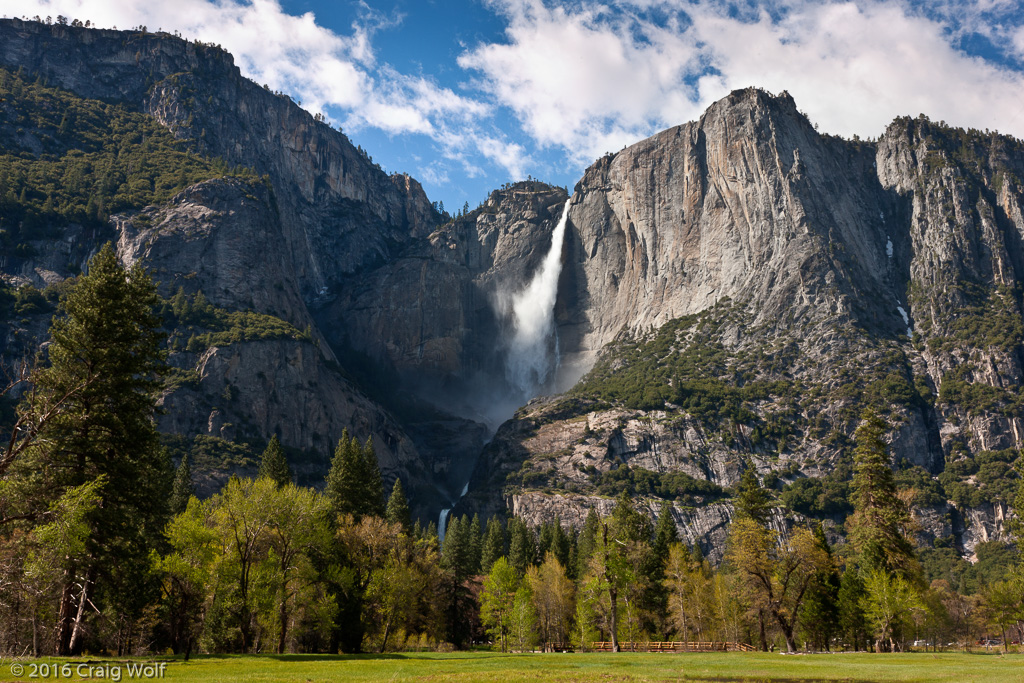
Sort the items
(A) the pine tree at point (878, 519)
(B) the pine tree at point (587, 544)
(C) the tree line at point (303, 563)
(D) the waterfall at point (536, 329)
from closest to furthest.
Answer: (C) the tree line at point (303, 563) → (A) the pine tree at point (878, 519) → (B) the pine tree at point (587, 544) → (D) the waterfall at point (536, 329)

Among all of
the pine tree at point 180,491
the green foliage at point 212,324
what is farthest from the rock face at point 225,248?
the pine tree at point 180,491

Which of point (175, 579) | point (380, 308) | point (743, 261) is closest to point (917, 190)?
point (743, 261)

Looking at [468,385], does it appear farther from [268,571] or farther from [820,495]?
[268,571]

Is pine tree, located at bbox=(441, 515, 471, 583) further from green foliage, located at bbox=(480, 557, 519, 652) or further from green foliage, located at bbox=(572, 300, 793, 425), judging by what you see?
green foliage, located at bbox=(572, 300, 793, 425)

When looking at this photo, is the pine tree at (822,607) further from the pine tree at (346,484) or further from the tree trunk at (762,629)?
the pine tree at (346,484)

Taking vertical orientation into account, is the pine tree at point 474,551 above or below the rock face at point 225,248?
below

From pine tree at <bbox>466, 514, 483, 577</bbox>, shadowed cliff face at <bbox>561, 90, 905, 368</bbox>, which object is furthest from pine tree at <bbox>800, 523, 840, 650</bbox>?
shadowed cliff face at <bbox>561, 90, 905, 368</bbox>

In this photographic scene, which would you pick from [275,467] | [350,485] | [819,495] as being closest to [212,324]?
[275,467]
